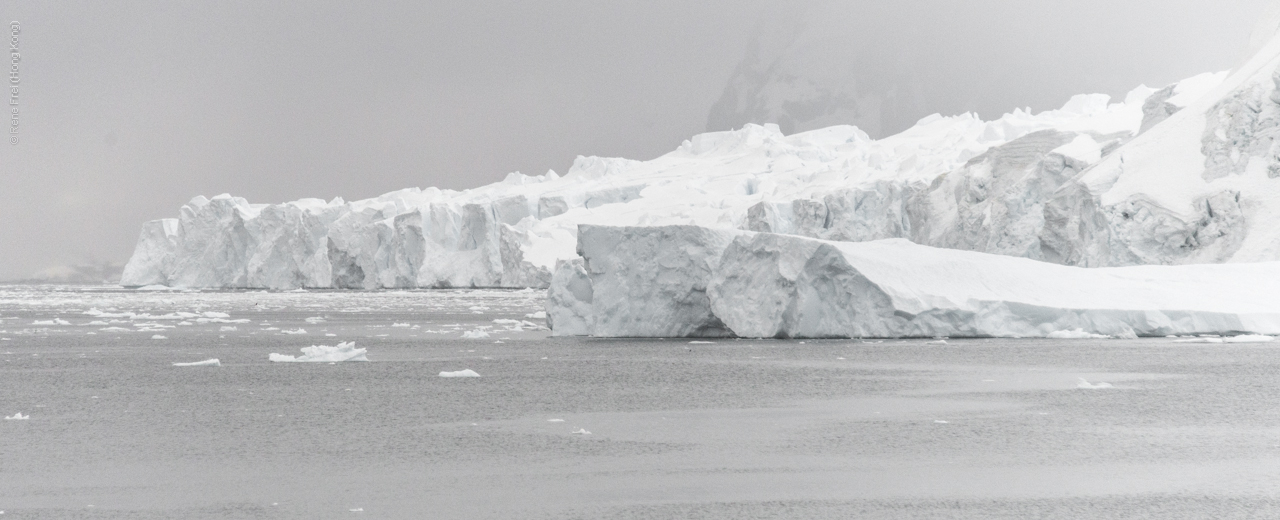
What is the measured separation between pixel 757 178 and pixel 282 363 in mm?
73896

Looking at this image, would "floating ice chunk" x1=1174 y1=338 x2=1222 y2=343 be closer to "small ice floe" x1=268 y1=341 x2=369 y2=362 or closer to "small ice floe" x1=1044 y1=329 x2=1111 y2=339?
"small ice floe" x1=1044 y1=329 x2=1111 y2=339

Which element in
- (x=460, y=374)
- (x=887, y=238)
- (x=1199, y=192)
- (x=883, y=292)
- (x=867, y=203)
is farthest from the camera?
(x=867, y=203)

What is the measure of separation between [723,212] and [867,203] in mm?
19163

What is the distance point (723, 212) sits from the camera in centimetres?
7725

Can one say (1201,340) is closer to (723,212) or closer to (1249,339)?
(1249,339)

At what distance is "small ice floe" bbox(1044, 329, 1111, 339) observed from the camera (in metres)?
19.4

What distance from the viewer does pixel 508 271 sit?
209 ft

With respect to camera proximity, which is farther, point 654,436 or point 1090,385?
point 1090,385

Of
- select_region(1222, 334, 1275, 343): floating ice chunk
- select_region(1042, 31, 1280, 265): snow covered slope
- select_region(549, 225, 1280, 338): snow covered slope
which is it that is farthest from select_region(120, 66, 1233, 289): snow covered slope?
select_region(1222, 334, 1275, 343): floating ice chunk

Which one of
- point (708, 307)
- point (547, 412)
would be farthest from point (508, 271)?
point (547, 412)

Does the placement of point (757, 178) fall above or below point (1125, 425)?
above

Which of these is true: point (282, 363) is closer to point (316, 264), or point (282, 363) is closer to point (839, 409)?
point (839, 409)

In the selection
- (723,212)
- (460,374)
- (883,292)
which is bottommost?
(460,374)

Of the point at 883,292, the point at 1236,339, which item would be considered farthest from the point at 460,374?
the point at 1236,339
